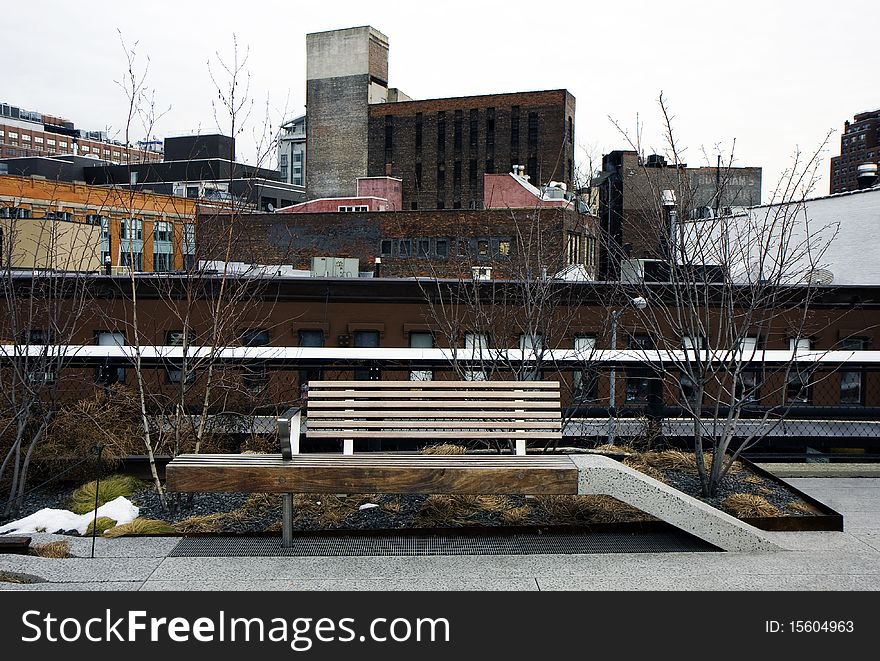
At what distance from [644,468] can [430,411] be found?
A: 2143mm

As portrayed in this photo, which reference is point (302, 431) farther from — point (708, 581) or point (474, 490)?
point (708, 581)

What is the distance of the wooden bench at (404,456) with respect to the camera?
6.02 m

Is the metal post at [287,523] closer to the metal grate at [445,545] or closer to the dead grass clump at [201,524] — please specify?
the metal grate at [445,545]

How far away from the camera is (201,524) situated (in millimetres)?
6938

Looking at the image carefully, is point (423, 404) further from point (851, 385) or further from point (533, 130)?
point (533, 130)

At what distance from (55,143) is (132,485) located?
186 meters

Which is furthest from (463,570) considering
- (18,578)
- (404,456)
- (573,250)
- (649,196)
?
(573,250)

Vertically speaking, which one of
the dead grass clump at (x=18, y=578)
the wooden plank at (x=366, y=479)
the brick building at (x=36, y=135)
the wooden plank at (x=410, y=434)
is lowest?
the dead grass clump at (x=18, y=578)

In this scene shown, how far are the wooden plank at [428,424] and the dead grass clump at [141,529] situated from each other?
4.25ft

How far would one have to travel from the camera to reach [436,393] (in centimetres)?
718

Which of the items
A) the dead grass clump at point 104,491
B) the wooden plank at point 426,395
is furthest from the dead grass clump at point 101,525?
the wooden plank at point 426,395

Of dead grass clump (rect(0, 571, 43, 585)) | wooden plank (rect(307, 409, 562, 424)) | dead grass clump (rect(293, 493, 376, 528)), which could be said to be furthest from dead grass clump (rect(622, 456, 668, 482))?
dead grass clump (rect(0, 571, 43, 585))

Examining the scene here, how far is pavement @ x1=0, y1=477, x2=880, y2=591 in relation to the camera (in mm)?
5566

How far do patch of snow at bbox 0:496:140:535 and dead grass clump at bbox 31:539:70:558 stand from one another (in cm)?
54
